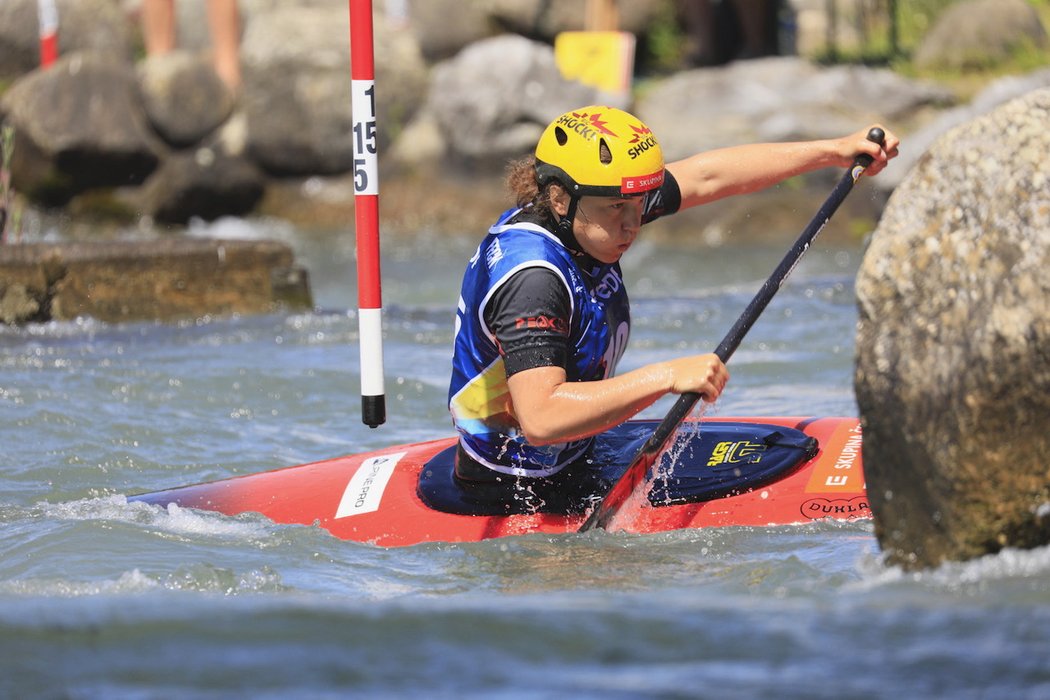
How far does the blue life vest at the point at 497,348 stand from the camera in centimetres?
386

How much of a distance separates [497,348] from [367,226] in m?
1.03

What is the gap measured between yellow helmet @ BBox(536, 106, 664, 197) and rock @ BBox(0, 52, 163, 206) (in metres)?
9.27

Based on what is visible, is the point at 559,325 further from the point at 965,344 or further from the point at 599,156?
the point at 965,344

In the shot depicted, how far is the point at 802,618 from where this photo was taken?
9.84 ft

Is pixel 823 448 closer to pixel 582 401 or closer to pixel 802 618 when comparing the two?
pixel 582 401

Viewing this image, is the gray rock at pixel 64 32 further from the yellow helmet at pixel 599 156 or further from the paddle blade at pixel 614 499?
the paddle blade at pixel 614 499

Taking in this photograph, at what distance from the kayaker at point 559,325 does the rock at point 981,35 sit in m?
8.02

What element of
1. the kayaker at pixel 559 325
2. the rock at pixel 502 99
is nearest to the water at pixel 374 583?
the kayaker at pixel 559 325

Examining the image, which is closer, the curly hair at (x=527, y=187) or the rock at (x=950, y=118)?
the curly hair at (x=527, y=187)

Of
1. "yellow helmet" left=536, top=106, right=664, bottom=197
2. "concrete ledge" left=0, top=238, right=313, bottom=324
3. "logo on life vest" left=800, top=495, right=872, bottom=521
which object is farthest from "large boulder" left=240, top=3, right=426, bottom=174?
"logo on life vest" left=800, top=495, right=872, bottom=521

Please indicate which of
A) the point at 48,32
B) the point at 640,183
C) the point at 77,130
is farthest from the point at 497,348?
the point at 48,32

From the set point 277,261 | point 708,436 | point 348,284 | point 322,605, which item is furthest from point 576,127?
point 348,284

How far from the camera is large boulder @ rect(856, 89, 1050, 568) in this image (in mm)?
3076

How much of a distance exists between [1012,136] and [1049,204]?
0.63 ft
